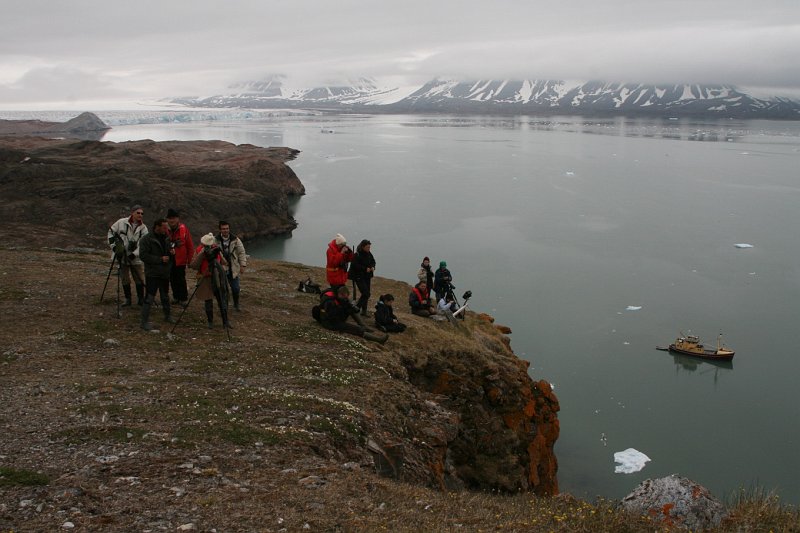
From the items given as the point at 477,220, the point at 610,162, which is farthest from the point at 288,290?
the point at 610,162

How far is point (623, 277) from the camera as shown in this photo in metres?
36.3

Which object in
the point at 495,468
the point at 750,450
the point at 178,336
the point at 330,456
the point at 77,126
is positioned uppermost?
the point at 77,126

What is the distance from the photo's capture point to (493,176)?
80.1 metres

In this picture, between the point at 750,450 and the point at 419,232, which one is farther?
the point at 419,232

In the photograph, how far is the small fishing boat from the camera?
24.8 metres

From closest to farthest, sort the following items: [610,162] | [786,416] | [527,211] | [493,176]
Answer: [786,416], [527,211], [493,176], [610,162]

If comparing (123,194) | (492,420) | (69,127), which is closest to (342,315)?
(492,420)

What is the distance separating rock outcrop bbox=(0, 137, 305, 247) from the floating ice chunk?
32.8 m

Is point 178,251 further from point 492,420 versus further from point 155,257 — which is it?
point 492,420

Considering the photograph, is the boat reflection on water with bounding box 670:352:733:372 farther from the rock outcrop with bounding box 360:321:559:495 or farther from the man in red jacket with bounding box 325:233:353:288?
the man in red jacket with bounding box 325:233:353:288

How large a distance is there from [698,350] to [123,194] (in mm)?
42830

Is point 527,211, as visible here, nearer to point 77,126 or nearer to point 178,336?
point 178,336

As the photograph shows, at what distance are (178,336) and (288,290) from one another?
734cm

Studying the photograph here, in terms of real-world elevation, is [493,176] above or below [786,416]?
above
